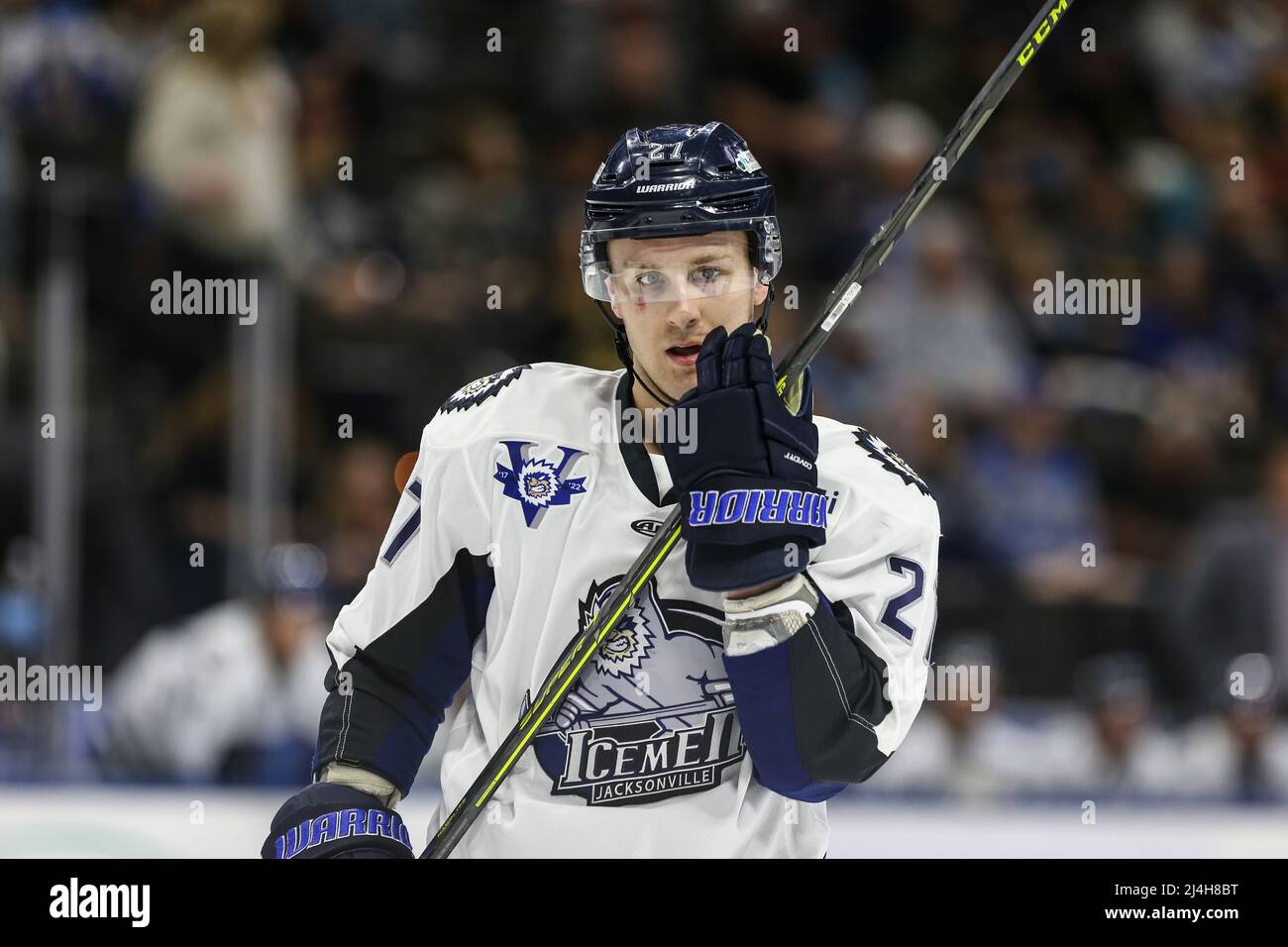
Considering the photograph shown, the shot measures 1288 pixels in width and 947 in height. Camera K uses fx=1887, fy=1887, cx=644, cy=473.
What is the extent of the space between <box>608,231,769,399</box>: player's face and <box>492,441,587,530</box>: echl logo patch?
0.17 metres

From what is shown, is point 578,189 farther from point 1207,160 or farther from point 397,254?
point 1207,160

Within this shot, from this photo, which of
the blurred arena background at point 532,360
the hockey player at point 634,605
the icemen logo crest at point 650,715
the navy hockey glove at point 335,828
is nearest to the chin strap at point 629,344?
the hockey player at point 634,605

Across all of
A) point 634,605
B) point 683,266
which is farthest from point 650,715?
point 683,266

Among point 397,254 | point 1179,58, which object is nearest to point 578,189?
point 397,254

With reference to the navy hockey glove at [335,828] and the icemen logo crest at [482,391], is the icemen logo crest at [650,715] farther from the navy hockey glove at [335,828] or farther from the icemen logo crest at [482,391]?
the icemen logo crest at [482,391]

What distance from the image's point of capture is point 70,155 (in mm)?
5918

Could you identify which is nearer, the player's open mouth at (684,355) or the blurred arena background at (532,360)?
the player's open mouth at (684,355)

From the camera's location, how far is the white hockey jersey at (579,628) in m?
2.45

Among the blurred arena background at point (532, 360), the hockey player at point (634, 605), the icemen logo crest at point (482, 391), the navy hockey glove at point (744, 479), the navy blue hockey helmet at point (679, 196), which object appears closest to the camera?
the navy hockey glove at point (744, 479)

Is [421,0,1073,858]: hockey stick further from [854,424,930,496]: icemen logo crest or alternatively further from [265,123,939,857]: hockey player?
[854,424,930,496]: icemen logo crest

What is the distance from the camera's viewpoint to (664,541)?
240 centimetres

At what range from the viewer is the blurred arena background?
535 cm

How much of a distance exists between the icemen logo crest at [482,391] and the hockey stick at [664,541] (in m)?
0.36

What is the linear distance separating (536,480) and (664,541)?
23cm
